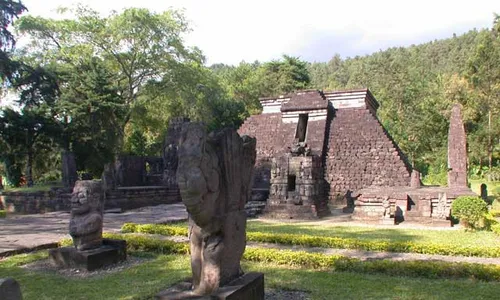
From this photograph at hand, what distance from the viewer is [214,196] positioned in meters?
4.29

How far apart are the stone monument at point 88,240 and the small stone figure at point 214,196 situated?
3.20 meters

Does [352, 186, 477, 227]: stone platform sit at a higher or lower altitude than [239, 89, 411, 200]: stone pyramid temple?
lower

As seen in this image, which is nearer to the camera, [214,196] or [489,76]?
[214,196]

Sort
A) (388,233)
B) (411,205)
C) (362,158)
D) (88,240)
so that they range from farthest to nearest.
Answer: (362,158) → (411,205) → (388,233) → (88,240)

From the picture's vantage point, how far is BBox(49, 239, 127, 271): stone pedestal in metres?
6.76

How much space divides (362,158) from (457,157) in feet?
15.9

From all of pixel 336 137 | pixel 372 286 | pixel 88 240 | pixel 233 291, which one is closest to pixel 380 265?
pixel 372 286

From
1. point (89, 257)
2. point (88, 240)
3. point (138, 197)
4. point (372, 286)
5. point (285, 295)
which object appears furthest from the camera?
point (138, 197)

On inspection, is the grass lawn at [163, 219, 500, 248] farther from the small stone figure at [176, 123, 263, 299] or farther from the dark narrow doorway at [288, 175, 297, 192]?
the small stone figure at [176, 123, 263, 299]

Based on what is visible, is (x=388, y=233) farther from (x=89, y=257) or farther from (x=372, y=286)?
(x=89, y=257)

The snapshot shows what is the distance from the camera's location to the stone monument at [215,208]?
13.1 feet

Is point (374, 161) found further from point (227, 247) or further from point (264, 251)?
point (227, 247)

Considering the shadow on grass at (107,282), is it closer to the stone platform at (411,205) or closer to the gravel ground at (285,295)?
the gravel ground at (285,295)

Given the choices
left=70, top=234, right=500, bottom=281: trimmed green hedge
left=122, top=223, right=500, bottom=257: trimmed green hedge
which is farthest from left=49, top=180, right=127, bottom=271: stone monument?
left=122, top=223, right=500, bottom=257: trimmed green hedge
